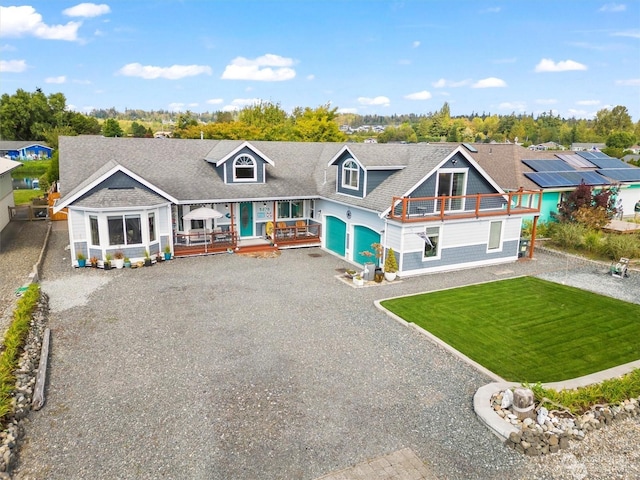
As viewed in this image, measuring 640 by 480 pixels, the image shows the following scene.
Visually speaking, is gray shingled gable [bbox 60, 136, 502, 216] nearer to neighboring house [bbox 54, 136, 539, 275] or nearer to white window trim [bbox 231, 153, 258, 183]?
neighboring house [bbox 54, 136, 539, 275]

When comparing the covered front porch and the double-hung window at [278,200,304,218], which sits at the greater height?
the double-hung window at [278,200,304,218]

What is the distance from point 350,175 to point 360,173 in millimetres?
1079

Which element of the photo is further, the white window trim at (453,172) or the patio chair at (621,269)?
the white window trim at (453,172)

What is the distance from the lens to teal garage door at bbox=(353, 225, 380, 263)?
19438mm

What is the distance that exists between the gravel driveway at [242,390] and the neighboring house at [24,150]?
2557 inches

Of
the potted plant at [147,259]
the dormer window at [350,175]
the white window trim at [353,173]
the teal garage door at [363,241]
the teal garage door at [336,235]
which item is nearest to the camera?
the potted plant at [147,259]

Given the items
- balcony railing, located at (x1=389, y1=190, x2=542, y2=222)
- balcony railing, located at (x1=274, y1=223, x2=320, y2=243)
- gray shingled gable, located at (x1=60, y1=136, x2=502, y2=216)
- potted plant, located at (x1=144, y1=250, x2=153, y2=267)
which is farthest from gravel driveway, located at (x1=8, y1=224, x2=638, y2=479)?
balcony railing, located at (x1=274, y1=223, x2=320, y2=243)

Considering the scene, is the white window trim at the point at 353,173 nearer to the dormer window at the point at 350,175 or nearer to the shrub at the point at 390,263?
the dormer window at the point at 350,175

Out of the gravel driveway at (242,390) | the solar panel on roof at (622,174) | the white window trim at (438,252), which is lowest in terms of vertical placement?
the gravel driveway at (242,390)

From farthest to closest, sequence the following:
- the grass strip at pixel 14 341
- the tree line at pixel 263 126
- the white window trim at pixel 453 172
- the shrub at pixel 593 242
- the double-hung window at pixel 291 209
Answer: the tree line at pixel 263 126 → the double-hung window at pixel 291 209 → the shrub at pixel 593 242 → the white window trim at pixel 453 172 → the grass strip at pixel 14 341

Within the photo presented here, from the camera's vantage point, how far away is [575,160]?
107 feet

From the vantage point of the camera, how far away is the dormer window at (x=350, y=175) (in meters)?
20.9

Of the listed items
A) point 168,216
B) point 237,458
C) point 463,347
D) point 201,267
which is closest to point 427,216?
point 463,347

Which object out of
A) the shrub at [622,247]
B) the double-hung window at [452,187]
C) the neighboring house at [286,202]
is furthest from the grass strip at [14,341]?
the shrub at [622,247]
